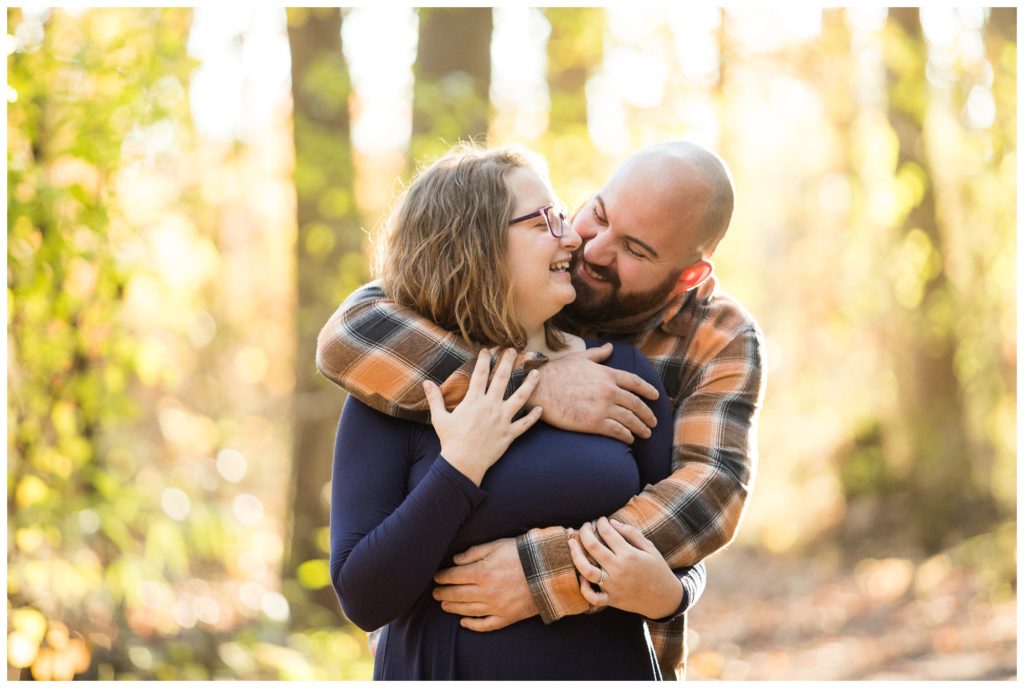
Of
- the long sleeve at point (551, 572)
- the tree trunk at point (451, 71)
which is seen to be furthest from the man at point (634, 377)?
the tree trunk at point (451, 71)

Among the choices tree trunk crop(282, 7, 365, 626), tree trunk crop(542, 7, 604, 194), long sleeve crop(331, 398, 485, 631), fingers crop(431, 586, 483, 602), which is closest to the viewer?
long sleeve crop(331, 398, 485, 631)

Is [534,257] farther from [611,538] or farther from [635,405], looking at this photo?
[611,538]

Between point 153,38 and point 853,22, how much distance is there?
671 centimetres

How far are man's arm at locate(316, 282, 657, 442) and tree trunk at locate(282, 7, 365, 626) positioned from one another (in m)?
3.61

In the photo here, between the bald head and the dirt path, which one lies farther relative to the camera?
the dirt path

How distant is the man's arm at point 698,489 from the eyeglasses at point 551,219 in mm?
496

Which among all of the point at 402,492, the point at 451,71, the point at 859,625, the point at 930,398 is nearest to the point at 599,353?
the point at 402,492

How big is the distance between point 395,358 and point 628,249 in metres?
0.75

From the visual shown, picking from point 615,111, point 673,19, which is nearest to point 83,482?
point 615,111

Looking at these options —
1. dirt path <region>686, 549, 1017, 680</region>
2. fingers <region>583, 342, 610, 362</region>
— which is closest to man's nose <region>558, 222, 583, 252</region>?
fingers <region>583, 342, 610, 362</region>

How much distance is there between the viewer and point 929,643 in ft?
23.3

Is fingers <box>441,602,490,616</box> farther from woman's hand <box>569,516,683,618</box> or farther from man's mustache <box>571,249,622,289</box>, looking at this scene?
man's mustache <box>571,249,622,289</box>

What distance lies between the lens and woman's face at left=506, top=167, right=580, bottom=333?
7.16 ft

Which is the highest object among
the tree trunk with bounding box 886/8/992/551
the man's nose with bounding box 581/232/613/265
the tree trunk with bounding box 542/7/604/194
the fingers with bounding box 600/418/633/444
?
the tree trunk with bounding box 542/7/604/194
